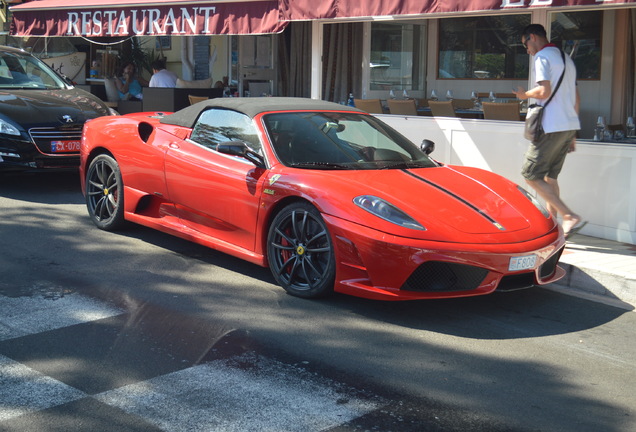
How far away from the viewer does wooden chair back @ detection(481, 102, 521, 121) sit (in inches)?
391

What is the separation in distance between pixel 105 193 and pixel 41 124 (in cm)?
262

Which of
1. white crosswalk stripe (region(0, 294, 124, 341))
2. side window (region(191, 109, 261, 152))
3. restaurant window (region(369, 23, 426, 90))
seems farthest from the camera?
restaurant window (region(369, 23, 426, 90))

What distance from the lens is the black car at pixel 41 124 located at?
10.0 m

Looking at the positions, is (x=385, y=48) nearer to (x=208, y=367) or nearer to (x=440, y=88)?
(x=440, y=88)

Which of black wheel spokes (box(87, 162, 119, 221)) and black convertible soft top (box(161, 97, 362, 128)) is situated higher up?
black convertible soft top (box(161, 97, 362, 128))

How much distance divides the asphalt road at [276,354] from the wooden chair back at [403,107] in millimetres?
4783

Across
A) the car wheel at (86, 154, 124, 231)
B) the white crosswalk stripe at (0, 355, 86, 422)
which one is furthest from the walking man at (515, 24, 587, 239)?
the white crosswalk stripe at (0, 355, 86, 422)

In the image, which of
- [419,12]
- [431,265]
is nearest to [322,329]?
[431,265]

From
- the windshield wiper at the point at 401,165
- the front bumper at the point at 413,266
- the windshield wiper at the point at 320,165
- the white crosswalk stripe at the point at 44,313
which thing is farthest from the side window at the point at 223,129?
the white crosswalk stripe at the point at 44,313

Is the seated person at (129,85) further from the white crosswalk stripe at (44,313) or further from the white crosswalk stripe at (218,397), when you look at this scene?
the white crosswalk stripe at (218,397)

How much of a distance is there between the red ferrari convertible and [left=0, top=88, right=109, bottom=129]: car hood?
8.40ft

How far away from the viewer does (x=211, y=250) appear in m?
7.65

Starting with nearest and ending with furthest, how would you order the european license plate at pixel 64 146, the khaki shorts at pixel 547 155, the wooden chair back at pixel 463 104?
1. the khaki shorts at pixel 547 155
2. the european license plate at pixel 64 146
3. the wooden chair back at pixel 463 104

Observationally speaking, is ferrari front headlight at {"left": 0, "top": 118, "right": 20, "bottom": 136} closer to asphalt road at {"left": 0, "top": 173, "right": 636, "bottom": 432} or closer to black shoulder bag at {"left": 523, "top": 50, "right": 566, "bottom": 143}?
asphalt road at {"left": 0, "top": 173, "right": 636, "bottom": 432}
